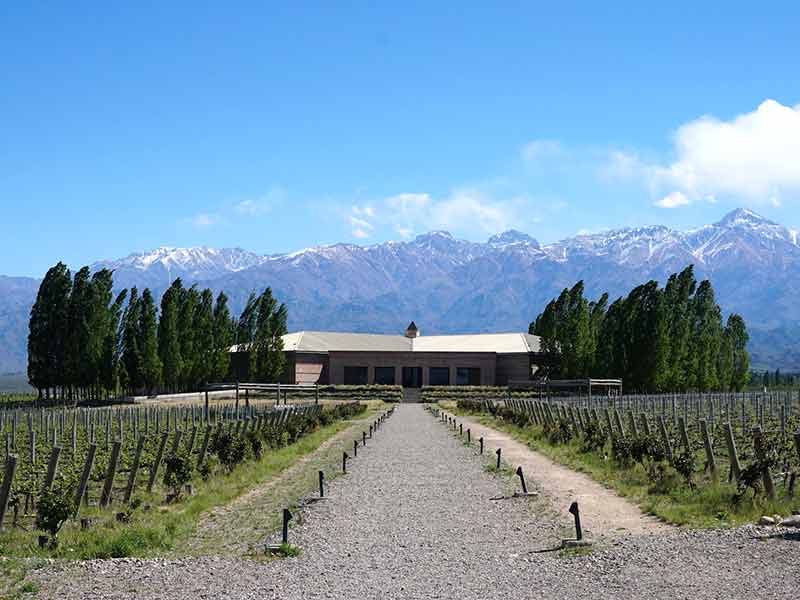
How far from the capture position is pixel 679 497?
17516 millimetres

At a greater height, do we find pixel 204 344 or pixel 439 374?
pixel 204 344

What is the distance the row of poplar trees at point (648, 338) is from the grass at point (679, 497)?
4322cm

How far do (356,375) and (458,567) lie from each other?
86.6 m

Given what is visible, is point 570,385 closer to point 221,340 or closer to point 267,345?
point 267,345

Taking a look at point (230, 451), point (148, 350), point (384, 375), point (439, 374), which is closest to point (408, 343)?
point (384, 375)

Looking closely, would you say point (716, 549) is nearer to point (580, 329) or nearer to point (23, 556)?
point (23, 556)

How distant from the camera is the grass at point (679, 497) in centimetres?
1495

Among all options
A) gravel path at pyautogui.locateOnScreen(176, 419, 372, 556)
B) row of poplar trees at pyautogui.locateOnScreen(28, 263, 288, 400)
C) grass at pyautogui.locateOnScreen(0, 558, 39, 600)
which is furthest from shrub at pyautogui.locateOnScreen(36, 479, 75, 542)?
row of poplar trees at pyautogui.locateOnScreen(28, 263, 288, 400)

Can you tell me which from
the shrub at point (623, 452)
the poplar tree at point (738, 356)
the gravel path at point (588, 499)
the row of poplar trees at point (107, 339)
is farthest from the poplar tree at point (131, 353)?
the shrub at point (623, 452)

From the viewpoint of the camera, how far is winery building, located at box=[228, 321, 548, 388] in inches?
3760

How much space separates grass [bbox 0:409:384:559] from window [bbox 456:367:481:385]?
2961 inches

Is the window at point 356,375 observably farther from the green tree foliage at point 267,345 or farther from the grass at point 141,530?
the grass at point 141,530

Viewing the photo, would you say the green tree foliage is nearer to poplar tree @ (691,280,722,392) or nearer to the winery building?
the winery building

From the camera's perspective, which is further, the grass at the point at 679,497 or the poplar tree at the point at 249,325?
the poplar tree at the point at 249,325
